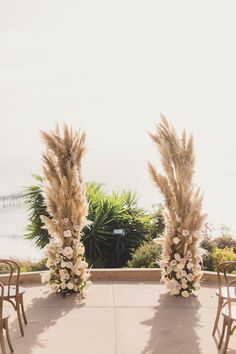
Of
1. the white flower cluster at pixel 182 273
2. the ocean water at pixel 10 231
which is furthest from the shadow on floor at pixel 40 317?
the ocean water at pixel 10 231

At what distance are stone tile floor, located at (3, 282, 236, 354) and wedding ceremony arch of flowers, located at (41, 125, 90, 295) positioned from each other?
36 cm

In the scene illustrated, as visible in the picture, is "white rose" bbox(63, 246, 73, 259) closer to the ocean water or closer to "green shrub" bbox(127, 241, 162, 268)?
"green shrub" bbox(127, 241, 162, 268)

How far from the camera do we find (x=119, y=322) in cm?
693

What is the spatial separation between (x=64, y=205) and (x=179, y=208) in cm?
188

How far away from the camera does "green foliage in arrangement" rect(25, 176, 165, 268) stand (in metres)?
12.0

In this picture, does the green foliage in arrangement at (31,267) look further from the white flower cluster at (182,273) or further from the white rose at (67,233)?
the white flower cluster at (182,273)

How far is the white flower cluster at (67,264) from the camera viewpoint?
8.16 metres

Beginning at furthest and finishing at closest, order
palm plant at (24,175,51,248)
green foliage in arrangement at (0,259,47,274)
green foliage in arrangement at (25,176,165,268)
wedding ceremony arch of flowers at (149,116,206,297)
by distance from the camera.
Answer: palm plant at (24,175,51,248)
green foliage in arrangement at (25,176,165,268)
green foliage in arrangement at (0,259,47,274)
wedding ceremony arch of flowers at (149,116,206,297)

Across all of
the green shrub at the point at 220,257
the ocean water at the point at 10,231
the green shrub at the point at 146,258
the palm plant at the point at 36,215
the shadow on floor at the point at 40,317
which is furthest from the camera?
the ocean water at the point at 10,231

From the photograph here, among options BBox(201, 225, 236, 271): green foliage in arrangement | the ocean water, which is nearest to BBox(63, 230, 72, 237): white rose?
BBox(201, 225, 236, 271): green foliage in arrangement

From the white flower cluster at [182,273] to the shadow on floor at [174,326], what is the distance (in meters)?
0.15

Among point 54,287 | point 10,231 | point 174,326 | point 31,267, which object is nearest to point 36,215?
point 31,267

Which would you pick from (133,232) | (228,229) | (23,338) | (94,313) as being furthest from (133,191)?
(23,338)

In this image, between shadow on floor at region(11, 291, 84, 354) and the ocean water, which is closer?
shadow on floor at region(11, 291, 84, 354)
